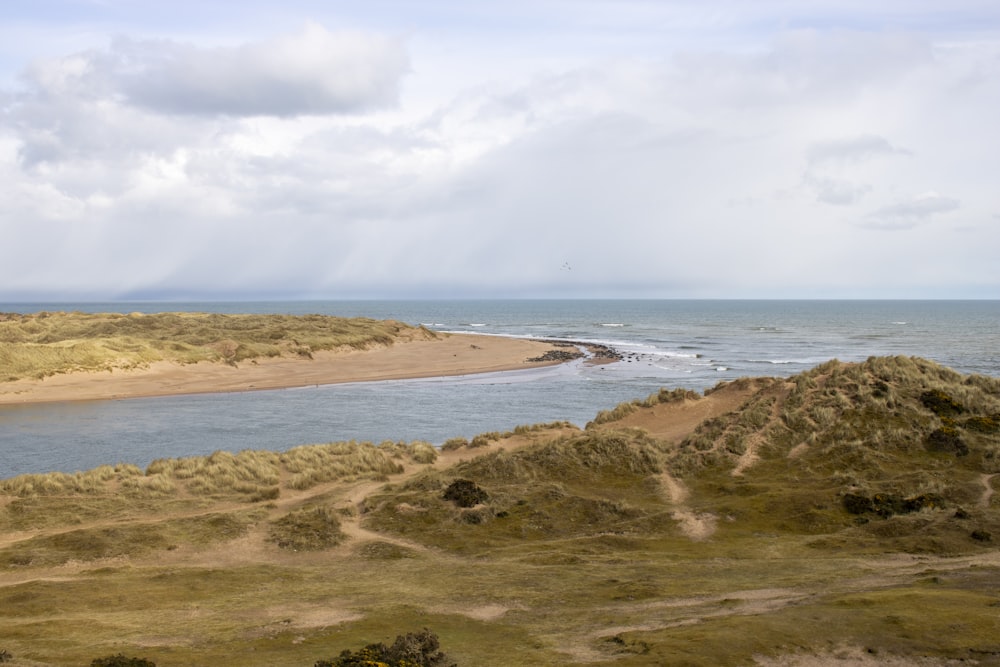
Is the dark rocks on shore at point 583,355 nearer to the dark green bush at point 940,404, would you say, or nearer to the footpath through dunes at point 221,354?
the footpath through dunes at point 221,354

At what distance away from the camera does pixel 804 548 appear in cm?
1998

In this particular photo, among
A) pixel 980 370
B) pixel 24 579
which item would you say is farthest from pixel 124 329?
pixel 980 370

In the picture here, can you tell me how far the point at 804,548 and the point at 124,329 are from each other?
9129cm

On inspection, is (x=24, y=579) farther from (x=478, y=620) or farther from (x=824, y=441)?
(x=824, y=441)

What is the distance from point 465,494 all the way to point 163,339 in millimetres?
71058

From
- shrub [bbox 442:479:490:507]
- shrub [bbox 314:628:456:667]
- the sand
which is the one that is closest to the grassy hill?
shrub [bbox 442:479:490:507]

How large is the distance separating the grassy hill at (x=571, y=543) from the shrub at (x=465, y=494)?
0.08 meters

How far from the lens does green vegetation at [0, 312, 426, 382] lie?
64125 millimetres

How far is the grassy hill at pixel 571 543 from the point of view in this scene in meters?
12.9

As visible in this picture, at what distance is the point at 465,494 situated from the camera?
2502 cm

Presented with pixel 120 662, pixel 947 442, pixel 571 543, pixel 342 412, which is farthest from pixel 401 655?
pixel 342 412

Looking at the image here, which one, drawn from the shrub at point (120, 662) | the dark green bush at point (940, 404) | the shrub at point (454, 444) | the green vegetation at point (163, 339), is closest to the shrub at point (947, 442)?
the dark green bush at point (940, 404)

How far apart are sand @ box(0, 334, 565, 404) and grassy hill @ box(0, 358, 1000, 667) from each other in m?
32.2

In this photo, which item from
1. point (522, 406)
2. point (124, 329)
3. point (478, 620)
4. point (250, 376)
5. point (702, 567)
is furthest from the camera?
point (124, 329)
